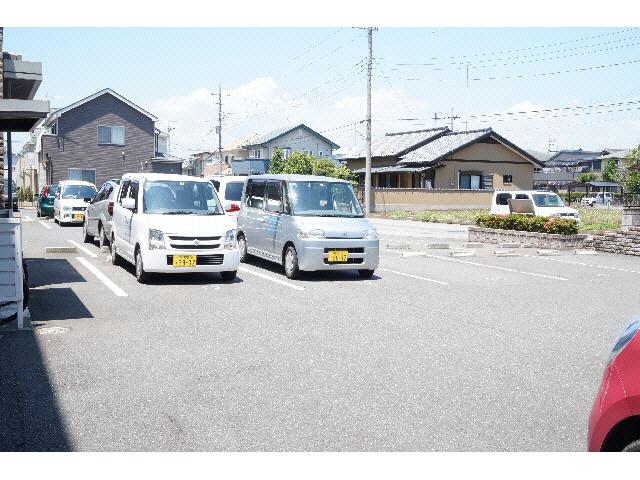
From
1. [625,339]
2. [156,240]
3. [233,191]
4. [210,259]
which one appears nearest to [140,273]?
[156,240]

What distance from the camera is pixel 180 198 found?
37.1ft

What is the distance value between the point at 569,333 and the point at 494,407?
10.1ft

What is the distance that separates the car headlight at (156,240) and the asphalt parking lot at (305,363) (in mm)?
683

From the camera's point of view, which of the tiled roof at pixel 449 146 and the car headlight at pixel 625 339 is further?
the tiled roof at pixel 449 146

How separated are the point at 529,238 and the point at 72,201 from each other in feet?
50.8

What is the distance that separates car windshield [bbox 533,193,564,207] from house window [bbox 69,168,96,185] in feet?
92.0

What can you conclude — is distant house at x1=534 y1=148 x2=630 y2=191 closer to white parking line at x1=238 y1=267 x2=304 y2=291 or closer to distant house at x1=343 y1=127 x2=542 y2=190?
distant house at x1=343 y1=127 x2=542 y2=190

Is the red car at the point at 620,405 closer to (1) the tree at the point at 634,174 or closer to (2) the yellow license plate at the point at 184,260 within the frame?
(2) the yellow license plate at the point at 184,260

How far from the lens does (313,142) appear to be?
6731cm

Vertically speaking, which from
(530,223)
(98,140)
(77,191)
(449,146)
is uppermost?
(449,146)

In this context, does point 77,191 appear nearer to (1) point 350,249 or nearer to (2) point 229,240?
(2) point 229,240

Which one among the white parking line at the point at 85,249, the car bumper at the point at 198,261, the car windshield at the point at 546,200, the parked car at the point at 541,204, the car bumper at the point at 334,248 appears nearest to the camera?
the car bumper at the point at 198,261

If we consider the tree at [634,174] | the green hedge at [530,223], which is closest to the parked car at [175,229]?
the green hedge at [530,223]

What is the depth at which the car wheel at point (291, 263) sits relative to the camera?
36.8 feet
